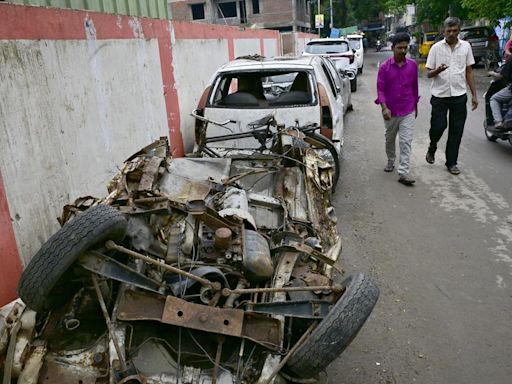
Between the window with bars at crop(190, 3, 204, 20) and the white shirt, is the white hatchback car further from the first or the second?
the window with bars at crop(190, 3, 204, 20)

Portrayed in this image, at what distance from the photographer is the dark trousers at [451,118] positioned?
662cm

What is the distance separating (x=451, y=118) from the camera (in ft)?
22.1

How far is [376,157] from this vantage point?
8.06 meters

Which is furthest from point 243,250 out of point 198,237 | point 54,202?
point 54,202

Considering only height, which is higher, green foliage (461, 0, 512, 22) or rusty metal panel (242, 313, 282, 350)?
green foliage (461, 0, 512, 22)

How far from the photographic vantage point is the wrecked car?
7.86ft

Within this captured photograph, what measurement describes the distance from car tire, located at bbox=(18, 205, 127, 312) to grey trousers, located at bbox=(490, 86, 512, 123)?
7.28 m

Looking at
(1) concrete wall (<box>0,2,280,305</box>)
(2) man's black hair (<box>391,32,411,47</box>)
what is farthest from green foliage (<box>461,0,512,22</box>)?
(1) concrete wall (<box>0,2,280,305</box>)

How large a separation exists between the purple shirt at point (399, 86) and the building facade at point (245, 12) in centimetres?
3706

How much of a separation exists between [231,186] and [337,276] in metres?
1.29

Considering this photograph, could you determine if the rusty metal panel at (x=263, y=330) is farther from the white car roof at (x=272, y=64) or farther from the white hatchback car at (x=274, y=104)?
the white car roof at (x=272, y=64)

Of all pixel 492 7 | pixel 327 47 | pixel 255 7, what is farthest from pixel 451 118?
pixel 255 7

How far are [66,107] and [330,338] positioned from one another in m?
3.32

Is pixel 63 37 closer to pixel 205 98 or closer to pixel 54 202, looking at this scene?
pixel 54 202
